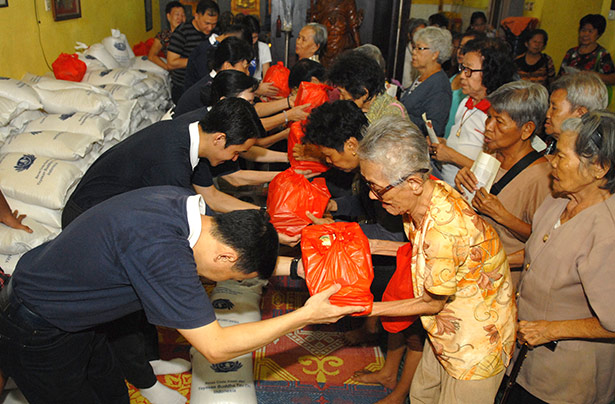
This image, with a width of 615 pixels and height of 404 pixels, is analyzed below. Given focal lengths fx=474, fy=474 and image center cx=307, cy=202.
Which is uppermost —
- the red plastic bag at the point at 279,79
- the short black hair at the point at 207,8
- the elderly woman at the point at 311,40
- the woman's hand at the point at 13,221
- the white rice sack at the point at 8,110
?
the short black hair at the point at 207,8

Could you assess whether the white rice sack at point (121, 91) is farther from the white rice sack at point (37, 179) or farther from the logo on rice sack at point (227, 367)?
the logo on rice sack at point (227, 367)


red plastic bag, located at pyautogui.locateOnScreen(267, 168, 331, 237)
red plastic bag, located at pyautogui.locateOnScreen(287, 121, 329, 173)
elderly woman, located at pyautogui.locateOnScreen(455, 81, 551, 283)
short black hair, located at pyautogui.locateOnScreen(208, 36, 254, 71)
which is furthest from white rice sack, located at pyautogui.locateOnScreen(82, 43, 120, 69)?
elderly woman, located at pyautogui.locateOnScreen(455, 81, 551, 283)

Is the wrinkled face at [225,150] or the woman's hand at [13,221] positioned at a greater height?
the wrinkled face at [225,150]

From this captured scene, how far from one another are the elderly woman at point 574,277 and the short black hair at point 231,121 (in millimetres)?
1312

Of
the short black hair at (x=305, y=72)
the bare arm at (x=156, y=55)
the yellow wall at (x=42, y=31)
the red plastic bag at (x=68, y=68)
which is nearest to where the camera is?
the yellow wall at (x=42, y=31)

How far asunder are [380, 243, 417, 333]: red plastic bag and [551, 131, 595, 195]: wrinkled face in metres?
0.57

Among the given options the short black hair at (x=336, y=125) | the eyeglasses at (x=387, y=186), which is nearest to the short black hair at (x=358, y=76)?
the short black hair at (x=336, y=125)

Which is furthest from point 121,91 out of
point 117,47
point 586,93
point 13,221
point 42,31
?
point 586,93

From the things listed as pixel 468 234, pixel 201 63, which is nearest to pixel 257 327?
pixel 468 234

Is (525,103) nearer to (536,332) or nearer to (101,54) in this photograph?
(536,332)

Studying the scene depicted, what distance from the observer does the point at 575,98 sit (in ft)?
7.41

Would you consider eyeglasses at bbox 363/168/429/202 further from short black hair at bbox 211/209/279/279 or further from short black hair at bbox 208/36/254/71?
short black hair at bbox 208/36/254/71

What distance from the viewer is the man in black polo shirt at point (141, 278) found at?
1.36 metres

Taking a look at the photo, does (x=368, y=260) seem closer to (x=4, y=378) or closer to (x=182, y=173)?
(x=182, y=173)
